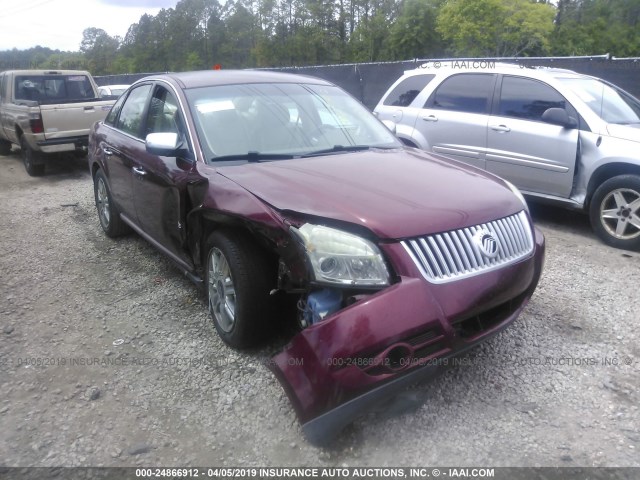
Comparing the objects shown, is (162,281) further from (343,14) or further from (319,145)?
(343,14)

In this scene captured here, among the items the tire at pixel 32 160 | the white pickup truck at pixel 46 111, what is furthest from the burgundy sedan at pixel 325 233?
the tire at pixel 32 160

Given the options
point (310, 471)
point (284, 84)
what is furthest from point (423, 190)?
point (284, 84)

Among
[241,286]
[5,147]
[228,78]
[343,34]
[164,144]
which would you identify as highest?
[343,34]

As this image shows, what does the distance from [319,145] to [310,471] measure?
82.6 inches

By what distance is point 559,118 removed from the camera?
5484mm

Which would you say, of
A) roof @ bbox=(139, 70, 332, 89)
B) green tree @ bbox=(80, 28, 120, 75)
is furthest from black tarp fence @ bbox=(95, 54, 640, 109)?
green tree @ bbox=(80, 28, 120, 75)

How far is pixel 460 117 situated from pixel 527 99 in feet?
2.61

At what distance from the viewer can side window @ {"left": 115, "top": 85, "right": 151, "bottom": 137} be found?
183 inches

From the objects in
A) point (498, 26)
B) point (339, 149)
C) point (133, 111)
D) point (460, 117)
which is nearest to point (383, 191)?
point (339, 149)

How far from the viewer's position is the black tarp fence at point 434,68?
8.71 metres

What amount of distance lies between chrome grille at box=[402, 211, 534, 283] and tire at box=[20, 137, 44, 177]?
9.18 metres

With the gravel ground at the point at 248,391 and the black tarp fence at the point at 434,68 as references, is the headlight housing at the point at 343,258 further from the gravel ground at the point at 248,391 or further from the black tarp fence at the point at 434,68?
the black tarp fence at the point at 434,68

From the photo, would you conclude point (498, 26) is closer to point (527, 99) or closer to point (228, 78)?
point (527, 99)

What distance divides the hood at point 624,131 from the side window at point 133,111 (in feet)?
14.3
